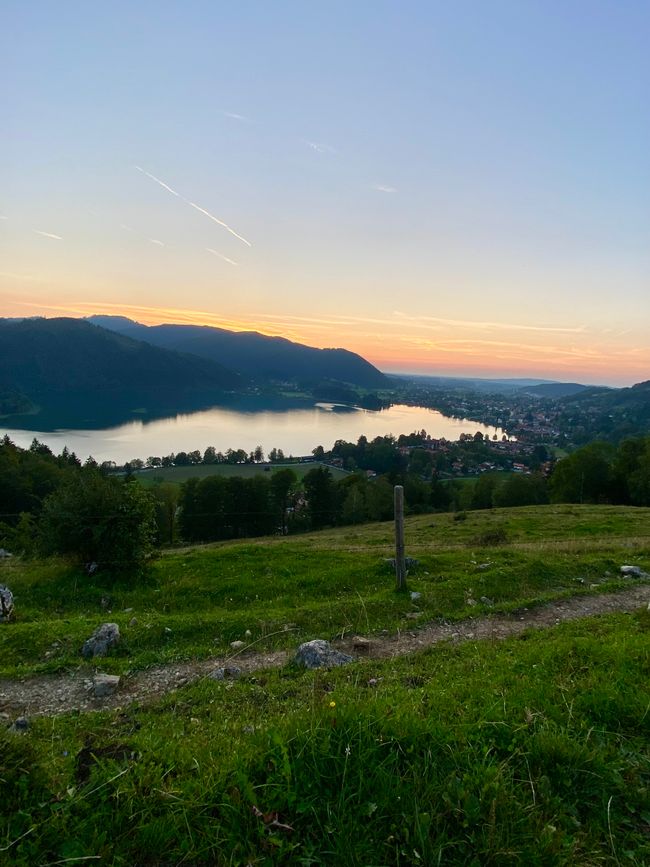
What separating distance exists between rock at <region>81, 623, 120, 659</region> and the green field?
209 feet

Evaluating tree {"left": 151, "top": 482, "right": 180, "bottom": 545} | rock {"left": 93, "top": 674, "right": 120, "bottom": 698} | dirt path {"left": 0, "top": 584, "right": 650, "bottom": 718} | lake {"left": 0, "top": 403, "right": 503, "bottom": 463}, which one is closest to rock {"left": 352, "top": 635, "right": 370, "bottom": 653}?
dirt path {"left": 0, "top": 584, "right": 650, "bottom": 718}

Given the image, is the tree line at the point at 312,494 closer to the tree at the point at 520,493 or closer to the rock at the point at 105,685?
the tree at the point at 520,493

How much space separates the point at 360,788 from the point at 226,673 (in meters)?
4.60


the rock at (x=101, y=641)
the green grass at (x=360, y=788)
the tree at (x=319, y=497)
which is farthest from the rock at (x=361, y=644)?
the tree at (x=319, y=497)

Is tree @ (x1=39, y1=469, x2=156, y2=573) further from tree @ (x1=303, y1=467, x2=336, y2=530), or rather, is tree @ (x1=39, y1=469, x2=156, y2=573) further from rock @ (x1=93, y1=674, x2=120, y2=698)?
tree @ (x1=303, y1=467, x2=336, y2=530)

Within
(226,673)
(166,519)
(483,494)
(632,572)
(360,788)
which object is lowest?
(166,519)

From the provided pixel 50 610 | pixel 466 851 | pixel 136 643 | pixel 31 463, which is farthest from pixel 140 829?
pixel 31 463

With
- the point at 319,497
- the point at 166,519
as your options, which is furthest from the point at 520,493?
the point at 166,519

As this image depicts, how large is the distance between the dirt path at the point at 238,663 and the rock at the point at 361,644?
0.06 ft

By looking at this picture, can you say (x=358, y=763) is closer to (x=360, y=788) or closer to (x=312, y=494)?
(x=360, y=788)

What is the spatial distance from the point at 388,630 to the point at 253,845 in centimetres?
639

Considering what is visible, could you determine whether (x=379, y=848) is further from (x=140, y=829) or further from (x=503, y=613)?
(x=503, y=613)

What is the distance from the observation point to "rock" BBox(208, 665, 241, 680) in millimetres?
6746

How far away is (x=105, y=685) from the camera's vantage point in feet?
21.6
